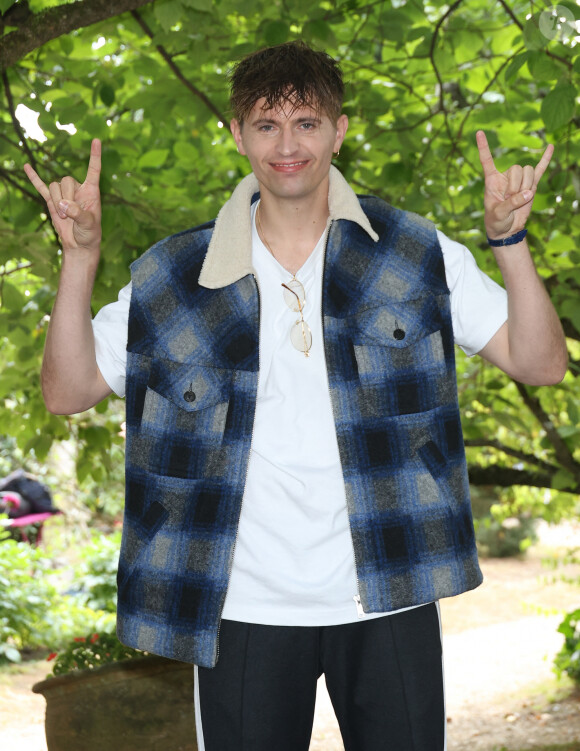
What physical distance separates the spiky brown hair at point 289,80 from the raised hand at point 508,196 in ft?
1.03

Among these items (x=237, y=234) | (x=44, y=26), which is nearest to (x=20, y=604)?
(x=44, y=26)

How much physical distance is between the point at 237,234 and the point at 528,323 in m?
0.59

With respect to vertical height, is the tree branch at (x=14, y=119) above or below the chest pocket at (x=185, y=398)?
above

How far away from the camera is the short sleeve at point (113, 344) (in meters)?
1.95

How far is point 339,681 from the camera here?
186 cm

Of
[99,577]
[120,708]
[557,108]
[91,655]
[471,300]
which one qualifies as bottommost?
[99,577]

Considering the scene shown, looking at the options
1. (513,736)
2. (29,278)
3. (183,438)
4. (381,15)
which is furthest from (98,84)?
(513,736)

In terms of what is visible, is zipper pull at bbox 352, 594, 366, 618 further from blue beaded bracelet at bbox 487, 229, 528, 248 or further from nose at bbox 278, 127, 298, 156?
nose at bbox 278, 127, 298, 156

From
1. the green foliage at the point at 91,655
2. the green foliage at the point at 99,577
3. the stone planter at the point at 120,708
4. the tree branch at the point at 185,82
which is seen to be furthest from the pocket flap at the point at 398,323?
the green foliage at the point at 99,577

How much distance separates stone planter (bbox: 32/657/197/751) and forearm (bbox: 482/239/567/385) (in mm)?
2442

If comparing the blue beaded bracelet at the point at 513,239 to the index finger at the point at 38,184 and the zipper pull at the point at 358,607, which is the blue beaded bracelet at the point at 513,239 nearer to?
the zipper pull at the point at 358,607

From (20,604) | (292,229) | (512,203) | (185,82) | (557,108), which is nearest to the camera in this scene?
(512,203)

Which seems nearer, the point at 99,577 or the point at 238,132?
the point at 238,132

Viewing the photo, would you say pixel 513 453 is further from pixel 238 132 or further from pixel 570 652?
pixel 238 132
